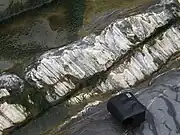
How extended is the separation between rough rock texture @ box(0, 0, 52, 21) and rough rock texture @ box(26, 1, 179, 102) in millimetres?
1812

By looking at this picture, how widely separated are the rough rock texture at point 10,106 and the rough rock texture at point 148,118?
0.81 m

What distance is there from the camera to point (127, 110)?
7488 millimetres

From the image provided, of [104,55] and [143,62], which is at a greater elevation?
[104,55]

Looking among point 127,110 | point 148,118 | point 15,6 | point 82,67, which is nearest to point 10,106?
point 82,67

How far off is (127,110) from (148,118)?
25.6 inches

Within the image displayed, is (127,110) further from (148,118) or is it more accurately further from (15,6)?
→ (15,6)

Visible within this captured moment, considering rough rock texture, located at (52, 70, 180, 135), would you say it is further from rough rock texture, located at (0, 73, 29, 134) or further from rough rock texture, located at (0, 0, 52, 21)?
rough rock texture, located at (0, 0, 52, 21)

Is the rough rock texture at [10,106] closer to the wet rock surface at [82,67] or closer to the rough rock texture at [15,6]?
the wet rock surface at [82,67]

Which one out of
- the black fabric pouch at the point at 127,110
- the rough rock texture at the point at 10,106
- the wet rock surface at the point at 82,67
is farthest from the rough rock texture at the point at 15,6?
the black fabric pouch at the point at 127,110

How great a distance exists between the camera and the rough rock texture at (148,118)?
7.71 metres

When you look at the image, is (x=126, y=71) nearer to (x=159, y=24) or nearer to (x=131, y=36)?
(x=131, y=36)

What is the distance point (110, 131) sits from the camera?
771 centimetres

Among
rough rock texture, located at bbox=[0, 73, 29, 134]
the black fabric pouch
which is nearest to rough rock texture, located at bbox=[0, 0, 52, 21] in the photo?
rough rock texture, located at bbox=[0, 73, 29, 134]

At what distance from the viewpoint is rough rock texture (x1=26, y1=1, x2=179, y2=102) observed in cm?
858
